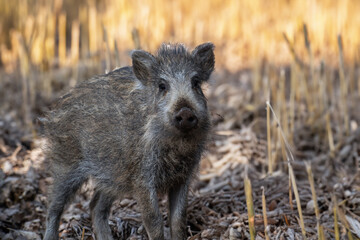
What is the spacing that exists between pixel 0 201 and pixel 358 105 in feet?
18.3

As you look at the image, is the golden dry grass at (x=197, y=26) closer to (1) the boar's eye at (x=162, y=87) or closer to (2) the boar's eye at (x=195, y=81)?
(2) the boar's eye at (x=195, y=81)

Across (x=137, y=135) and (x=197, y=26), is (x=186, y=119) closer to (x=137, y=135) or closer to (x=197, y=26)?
(x=137, y=135)

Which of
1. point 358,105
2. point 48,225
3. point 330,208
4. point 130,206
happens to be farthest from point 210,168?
point 358,105

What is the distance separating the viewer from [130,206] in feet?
17.1

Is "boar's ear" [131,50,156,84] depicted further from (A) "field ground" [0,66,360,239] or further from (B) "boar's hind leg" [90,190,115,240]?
(B) "boar's hind leg" [90,190,115,240]

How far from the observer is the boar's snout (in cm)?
368

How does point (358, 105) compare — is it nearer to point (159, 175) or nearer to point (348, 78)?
point (348, 78)

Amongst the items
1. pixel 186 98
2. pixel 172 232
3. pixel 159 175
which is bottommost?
pixel 172 232

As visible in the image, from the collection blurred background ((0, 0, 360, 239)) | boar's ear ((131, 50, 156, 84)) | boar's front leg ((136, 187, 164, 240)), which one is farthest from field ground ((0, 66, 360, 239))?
boar's ear ((131, 50, 156, 84))

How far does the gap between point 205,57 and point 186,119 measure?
0.98m

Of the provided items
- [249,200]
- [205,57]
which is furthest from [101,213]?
[249,200]

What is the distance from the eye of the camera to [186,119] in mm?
3678

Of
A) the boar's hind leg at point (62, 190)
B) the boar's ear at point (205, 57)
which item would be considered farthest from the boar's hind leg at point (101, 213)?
the boar's ear at point (205, 57)

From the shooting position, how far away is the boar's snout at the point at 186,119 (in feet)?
12.1
